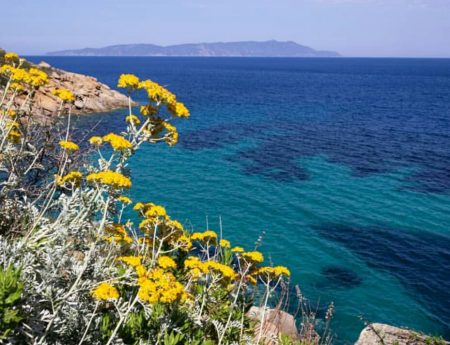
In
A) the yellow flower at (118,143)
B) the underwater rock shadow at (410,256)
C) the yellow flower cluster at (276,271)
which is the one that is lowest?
the underwater rock shadow at (410,256)

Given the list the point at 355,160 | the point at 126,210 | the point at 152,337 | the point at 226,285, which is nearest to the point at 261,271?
the point at 226,285

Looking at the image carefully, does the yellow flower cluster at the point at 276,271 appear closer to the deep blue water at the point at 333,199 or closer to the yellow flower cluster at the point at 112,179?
the yellow flower cluster at the point at 112,179

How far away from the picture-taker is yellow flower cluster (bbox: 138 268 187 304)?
4.34 m

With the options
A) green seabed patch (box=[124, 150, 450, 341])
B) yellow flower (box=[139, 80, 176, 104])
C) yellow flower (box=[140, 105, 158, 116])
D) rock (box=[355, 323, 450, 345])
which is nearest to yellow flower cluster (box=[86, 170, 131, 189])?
yellow flower (box=[140, 105, 158, 116])

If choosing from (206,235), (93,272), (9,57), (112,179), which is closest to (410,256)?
(206,235)

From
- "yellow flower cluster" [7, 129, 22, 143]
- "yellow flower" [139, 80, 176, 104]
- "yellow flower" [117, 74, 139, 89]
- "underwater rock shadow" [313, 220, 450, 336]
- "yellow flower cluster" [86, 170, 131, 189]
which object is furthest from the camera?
"underwater rock shadow" [313, 220, 450, 336]

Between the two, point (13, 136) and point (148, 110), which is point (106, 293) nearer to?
point (148, 110)

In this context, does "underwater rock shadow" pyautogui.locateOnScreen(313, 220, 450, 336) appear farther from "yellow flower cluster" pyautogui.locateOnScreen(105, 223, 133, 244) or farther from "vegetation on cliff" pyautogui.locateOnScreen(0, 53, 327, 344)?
"yellow flower cluster" pyautogui.locateOnScreen(105, 223, 133, 244)

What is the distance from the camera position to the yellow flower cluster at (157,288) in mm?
4340

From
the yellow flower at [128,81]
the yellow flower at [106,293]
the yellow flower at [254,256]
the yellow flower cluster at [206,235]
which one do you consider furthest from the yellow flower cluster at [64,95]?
the yellow flower at [254,256]

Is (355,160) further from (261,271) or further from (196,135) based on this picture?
(261,271)

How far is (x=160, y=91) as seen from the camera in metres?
5.42

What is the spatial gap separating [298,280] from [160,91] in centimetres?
1506

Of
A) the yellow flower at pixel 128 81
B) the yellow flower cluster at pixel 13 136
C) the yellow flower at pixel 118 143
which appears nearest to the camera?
the yellow flower at pixel 118 143
